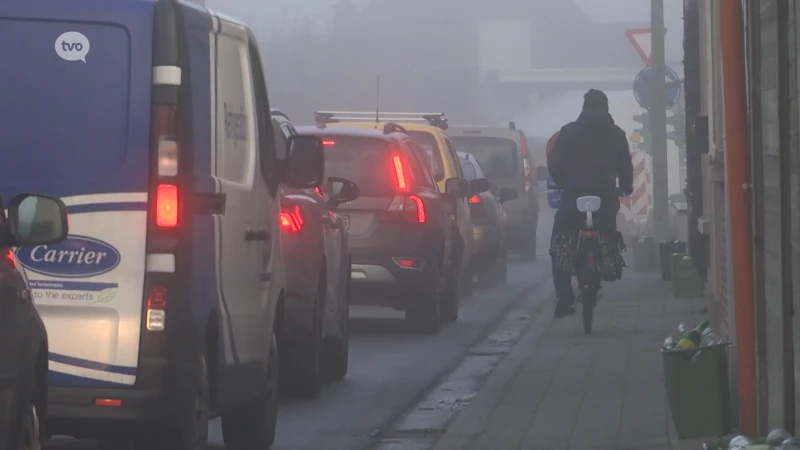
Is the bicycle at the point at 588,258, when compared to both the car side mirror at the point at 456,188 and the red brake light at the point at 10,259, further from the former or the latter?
the red brake light at the point at 10,259

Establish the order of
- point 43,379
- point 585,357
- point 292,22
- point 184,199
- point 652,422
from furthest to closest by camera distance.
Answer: point 292,22 < point 585,357 < point 652,422 < point 184,199 < point 43,379

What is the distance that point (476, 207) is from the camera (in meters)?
21.4

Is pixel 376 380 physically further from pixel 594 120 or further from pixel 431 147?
pixel 431 147

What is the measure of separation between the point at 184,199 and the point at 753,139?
7.62 feet

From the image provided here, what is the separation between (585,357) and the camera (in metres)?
13.0

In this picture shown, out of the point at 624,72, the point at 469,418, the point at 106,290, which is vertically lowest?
the point at 469,418

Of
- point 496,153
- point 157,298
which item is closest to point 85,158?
point 157,298

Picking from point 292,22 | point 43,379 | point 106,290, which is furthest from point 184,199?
point 292,22

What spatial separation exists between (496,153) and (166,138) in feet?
69.1

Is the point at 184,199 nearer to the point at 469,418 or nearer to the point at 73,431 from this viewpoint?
the point at 73,431

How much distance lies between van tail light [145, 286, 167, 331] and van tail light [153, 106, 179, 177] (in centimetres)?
43

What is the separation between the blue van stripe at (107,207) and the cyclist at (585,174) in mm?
8542

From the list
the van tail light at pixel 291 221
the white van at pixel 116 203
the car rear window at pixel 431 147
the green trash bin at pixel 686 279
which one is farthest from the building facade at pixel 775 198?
the car rear window at pixel 431 147

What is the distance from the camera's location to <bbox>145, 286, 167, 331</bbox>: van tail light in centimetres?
667
